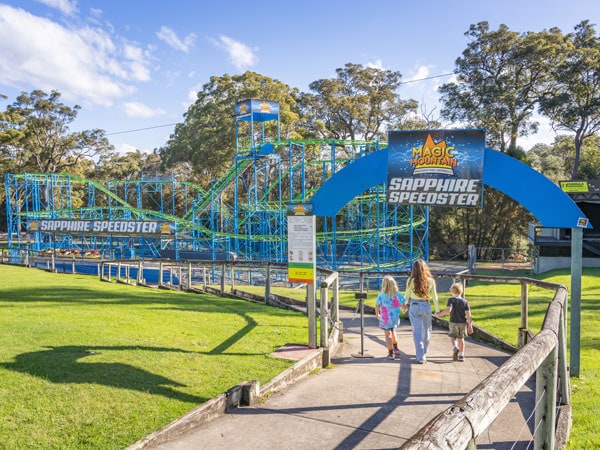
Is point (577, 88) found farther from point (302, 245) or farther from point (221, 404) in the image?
point (221, 404)

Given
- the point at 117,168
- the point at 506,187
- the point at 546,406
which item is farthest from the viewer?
the point at 117,168

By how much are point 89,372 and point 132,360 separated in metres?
0.62

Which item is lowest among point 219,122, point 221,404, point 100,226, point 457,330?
point 221,404

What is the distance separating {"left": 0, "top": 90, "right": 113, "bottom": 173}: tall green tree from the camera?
5197 centimetres

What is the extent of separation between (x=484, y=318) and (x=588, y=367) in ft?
12.3

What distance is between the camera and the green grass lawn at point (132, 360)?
4406 mm

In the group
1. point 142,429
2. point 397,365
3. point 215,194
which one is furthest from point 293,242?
point 215,194

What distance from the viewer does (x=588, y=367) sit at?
6480 millimetres

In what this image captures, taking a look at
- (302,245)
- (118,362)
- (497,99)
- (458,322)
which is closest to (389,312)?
(458,322)

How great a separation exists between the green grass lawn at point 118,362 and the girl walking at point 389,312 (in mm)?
1314

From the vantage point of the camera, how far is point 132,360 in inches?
245

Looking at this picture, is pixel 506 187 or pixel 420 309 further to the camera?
pixel 420 309

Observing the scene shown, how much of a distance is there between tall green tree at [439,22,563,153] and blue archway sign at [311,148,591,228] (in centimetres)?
3335

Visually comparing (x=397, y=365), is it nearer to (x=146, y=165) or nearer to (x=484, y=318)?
(x=484, y=318)
